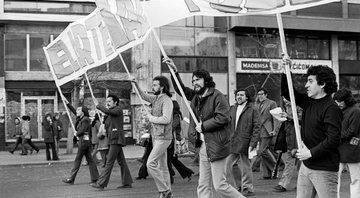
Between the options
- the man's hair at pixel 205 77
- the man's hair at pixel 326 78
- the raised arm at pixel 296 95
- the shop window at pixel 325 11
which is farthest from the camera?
the shop window at pixel 325 11

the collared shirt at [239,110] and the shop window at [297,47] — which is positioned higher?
the shop window at [297,47]

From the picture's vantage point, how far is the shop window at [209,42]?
26.8 meters

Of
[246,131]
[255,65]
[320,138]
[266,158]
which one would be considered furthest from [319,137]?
[255,65]

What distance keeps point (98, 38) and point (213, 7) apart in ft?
15.4

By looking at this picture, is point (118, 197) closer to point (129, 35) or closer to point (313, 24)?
point (129, 35)

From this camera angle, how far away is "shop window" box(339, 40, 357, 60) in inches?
1164

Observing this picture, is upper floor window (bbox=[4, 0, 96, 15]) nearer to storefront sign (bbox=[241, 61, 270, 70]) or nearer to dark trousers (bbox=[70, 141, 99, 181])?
storefront sign (bbox=[241, 61, 270, 70])

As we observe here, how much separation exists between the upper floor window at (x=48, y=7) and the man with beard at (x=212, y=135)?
19051 millimetres

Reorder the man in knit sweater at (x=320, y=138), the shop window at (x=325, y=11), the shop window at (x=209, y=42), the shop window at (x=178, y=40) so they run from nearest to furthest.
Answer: the man in knit sweater at (x=320, y=138) → the shop window at (x=178, y=40) → the shop window at (x=209, y=42) → the shop window at (x=325, y=11)

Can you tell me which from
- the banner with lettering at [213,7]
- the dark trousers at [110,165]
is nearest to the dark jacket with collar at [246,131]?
the dark trousers at [110,165]

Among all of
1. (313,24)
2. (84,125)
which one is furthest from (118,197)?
(313,24)

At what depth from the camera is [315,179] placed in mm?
4516

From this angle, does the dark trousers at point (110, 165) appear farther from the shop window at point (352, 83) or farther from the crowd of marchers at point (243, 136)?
the shop window at point (352, 83)

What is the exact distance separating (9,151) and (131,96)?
639cm
